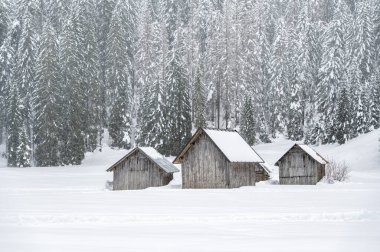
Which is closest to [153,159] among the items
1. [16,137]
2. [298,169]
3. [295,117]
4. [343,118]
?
[298,169]

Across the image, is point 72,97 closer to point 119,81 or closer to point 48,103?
point 48,103

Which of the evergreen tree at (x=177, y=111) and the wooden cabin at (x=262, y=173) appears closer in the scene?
the wooden cabin at (x=262, y=173)

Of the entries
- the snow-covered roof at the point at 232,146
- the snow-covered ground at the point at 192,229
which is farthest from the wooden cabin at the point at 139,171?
the snow-covered ground at the point at 192,229

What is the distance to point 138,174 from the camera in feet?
159

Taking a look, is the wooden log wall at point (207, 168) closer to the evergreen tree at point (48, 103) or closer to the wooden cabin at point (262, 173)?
the wooden cabin at point (262, 173)

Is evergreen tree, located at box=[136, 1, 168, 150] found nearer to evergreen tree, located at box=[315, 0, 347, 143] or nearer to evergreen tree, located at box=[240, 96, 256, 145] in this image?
evergreen tree, located at box=[240, 96, 256, 145]

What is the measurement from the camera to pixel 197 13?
96.1 m

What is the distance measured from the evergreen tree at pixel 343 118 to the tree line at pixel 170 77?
0.13 metres

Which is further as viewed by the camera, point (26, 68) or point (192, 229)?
point (26, 68)

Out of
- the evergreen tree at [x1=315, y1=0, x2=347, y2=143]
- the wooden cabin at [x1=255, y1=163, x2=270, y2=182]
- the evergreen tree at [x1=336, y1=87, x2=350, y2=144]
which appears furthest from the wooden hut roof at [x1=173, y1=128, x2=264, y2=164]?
the evergreen tree at [x1=315, y1=0, x2=347, y2=143]

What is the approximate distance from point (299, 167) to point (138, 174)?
50.3ft

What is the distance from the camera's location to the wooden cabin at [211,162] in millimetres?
46094

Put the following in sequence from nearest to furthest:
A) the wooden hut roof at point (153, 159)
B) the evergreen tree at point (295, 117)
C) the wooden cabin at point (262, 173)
→ the wooden hut roof at point (153, 159), the wooden cabin at point (262, 173), the evergreen tree at point (295, 117)

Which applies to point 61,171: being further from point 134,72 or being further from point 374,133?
point 374,133
